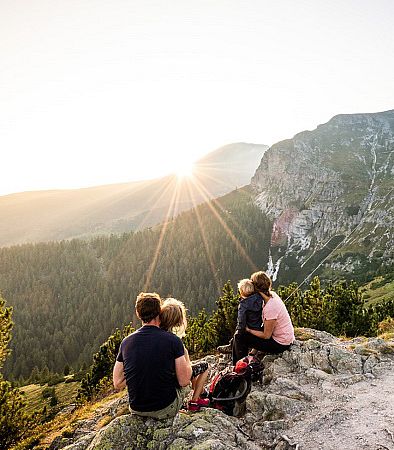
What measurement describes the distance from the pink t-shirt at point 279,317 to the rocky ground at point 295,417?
0.78 meters

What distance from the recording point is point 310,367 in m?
11.2

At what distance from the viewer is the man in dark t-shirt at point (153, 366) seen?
6.91 meters

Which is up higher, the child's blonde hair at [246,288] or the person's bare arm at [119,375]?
the child's blonde hair at [246,288]

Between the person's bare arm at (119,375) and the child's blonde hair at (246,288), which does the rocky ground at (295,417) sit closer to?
the person's bare arm at (119,375)

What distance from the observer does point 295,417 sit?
846 centimetres

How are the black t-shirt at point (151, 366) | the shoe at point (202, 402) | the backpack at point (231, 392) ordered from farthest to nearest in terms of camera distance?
the backpack at point (231, 392) < the shoe at point (202, 402) < the black t-shirt at point (151, 366)

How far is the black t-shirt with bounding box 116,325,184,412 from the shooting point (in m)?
6.90

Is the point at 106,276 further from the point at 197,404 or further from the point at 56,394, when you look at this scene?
the point at 197,404

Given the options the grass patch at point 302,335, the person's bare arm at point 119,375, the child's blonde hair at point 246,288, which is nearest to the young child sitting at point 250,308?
the child's blonde hair at point 246,288

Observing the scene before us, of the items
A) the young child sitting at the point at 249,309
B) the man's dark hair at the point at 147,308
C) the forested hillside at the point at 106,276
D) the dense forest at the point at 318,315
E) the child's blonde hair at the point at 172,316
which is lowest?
the forested hillside at the point at 106,276

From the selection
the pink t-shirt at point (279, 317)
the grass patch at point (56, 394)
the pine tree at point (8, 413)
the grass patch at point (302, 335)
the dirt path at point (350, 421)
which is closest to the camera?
the dirt path at point (350, 421)

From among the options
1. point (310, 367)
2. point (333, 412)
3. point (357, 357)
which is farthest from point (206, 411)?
point (357, 357)

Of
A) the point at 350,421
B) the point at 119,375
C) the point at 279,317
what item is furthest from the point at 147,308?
the point at 350,421

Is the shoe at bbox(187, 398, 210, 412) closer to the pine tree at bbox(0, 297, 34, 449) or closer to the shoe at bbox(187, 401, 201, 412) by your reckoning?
the shoe at bbox(187, 401, 201, 412)
